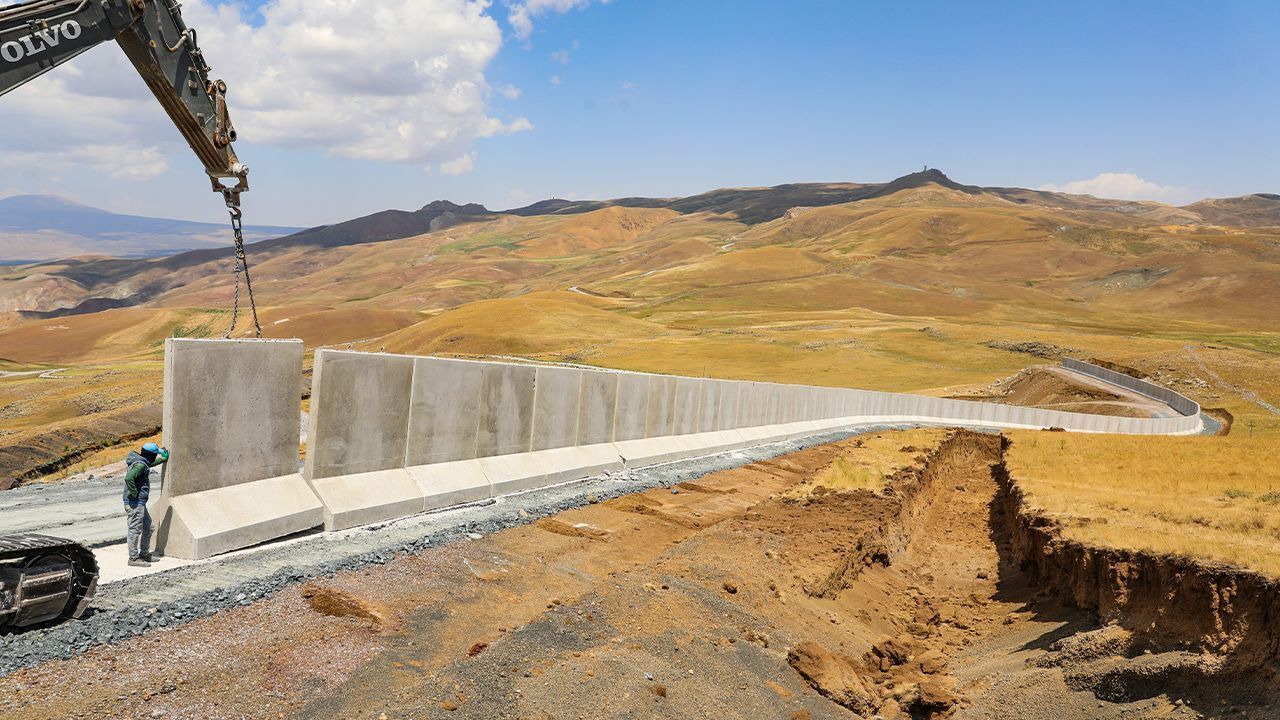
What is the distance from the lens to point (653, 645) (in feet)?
27.6

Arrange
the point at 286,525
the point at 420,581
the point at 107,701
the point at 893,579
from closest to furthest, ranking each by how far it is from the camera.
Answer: the point at 107,701 < the point at 420,581 < the point at 286,525 < the point at 893,579

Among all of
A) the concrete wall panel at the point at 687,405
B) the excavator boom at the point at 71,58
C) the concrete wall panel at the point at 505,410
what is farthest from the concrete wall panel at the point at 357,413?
the concrete wall panel at the point at 687,405

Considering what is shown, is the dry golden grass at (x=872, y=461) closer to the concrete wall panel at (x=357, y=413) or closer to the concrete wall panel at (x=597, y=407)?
the concrete wall panel at (x=597, y=407)

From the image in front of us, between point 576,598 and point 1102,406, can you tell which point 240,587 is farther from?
point 1102,406

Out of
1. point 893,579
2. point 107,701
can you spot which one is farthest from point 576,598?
point 893,579

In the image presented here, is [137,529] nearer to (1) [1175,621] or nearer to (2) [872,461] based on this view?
(1) [1175,621]

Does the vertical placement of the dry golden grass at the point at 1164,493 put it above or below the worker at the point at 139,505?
below

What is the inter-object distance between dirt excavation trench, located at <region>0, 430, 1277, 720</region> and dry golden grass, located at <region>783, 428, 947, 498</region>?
411cm

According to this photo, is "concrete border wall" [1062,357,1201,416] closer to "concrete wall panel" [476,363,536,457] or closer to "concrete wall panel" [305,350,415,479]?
"concrete wall panel" [476,363,536,457]

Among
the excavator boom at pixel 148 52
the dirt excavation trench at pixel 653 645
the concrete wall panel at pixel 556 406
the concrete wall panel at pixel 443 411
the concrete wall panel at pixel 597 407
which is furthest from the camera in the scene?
the concrete wall panel at pixel 597 407

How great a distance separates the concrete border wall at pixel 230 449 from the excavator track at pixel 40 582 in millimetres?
1808

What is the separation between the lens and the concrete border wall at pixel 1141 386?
5188cm

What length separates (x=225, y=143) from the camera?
13.8 m

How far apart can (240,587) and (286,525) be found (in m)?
2.15
